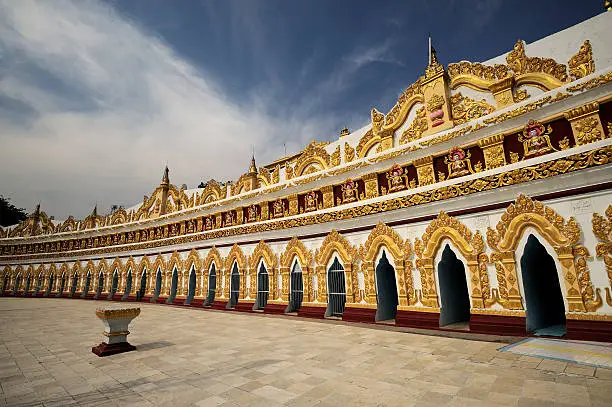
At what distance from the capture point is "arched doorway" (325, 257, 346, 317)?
12438 millimetres

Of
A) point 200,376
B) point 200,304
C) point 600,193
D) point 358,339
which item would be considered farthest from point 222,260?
point 600,193

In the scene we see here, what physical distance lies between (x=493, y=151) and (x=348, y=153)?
5.37 m

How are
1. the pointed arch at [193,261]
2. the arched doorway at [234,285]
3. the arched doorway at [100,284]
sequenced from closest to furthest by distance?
1. the arched doorway at [234,285]
2. the pointed arch at [193,261]
3. the arched doorway at [100,284]

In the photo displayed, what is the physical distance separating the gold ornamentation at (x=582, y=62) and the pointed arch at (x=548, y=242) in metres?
3.44

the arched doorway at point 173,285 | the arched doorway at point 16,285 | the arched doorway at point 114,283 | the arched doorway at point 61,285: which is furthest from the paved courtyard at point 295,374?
the arched doorway at point 16,285

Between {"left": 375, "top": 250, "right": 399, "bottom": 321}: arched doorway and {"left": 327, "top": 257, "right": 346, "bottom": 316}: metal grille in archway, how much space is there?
1.64 meters

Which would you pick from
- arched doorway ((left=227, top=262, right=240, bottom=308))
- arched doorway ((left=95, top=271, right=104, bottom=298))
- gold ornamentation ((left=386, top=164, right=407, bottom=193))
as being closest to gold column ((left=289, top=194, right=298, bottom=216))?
gold ornamentation ((left=386, top=164, right=407, bottom=193))

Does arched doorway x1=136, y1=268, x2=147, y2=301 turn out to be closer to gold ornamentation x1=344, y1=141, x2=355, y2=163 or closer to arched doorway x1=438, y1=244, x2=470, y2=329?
gold ornamentation x1=344, y1=141, x2=355, y2=163

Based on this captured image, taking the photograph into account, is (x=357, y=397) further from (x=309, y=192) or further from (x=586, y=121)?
(x=309, y=192)

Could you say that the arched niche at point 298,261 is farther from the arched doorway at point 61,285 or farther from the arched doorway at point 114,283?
the arched doorway at point 61,285

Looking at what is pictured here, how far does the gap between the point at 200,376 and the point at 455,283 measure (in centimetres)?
883

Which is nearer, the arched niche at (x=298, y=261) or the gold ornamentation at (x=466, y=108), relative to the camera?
the gold ornamentation at (x=466, y=108)

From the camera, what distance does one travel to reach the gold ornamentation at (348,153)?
12.8m

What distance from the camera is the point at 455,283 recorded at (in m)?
10.8
